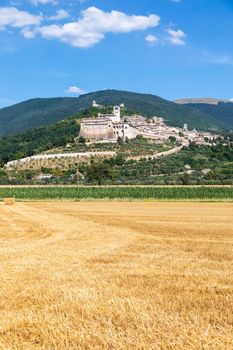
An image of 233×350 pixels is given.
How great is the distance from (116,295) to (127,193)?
222 feet

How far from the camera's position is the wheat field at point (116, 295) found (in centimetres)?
692

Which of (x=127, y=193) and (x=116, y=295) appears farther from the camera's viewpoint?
(x=127, y=193)

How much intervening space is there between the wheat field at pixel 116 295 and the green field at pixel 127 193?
55149 mm

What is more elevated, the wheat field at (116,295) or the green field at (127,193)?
the wheat field at (116,295)

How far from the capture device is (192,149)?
176250mm

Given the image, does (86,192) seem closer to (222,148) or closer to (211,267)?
A: (211,267)

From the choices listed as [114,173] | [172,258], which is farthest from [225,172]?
[172,258]

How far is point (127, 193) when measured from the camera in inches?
3034

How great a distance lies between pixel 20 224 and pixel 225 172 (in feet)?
318

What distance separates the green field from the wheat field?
55.1 metres

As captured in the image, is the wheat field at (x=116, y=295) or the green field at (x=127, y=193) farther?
the green field at (x=127, y=193)

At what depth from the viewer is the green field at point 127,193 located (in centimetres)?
7312

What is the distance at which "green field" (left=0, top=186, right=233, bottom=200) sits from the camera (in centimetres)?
7312

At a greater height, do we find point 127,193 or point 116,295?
point 116,295
